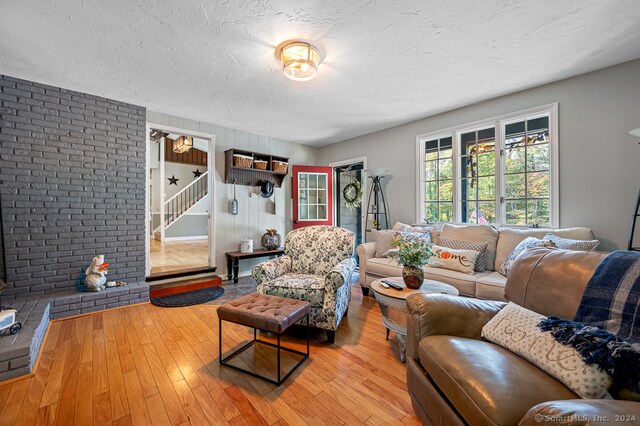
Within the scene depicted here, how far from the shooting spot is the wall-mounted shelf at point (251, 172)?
428 cm

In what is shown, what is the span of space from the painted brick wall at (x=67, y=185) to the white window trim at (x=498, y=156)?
13.2ft

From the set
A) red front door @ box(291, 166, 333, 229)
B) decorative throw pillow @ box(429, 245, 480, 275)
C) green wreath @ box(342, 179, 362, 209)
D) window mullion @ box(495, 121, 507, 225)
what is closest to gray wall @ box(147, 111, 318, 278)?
red front door @ box(291, 166, 333, 229)

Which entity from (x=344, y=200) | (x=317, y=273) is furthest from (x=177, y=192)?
(x=317, y=273)

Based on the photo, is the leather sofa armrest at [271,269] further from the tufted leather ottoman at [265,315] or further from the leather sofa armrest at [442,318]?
the leather sofa armrest at [442,318]

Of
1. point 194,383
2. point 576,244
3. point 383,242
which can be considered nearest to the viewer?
point 194,383

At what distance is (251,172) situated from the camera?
4.61 m

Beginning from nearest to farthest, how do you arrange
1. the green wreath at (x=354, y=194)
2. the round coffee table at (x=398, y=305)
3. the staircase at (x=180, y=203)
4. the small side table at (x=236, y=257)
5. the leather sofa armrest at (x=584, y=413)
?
the leather sofa armrest at (x=584, y=413), the round coffee table at (x=398, y=305), the small side table at (x=236, y=257), the green wreath at (x=354, y=194), the staircase at (x=180, y=203)

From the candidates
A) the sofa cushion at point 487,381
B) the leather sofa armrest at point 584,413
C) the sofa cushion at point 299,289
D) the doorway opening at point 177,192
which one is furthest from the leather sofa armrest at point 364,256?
the doorway opening at point 177,192

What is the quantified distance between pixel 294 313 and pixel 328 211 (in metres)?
3.51

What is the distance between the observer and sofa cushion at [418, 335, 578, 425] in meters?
0.89

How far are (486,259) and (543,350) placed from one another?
2013 mm

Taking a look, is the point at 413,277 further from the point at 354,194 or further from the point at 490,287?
the point at 354,194

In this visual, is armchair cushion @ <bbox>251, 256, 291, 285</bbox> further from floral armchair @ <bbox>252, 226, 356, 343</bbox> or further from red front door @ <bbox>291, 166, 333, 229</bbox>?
red front door @ <bbox>291, 166, 333, 229</bbox>

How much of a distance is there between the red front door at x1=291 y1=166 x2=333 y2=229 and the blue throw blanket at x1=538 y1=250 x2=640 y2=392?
416 centimetres
